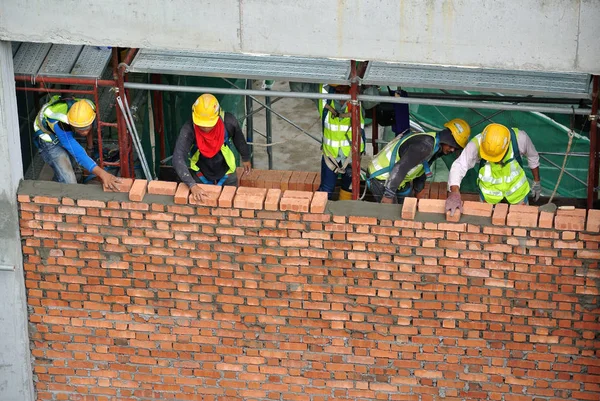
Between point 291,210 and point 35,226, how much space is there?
233 cm

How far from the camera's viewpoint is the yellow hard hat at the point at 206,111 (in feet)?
32.9

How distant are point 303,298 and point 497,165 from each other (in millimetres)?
2068

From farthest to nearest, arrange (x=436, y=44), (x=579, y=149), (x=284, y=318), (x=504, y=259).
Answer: (x=579, y=149) → (x=284, y=318) → (x=504, y=259) → (x=436, y=44)

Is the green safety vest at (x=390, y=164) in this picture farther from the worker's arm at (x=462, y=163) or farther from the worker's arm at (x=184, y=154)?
the worker's arm at (x=184, y=154)

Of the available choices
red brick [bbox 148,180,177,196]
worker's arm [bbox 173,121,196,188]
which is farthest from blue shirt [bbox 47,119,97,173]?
worker's arm [bbox 173,121,196,188]

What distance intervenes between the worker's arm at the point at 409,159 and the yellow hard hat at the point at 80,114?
2684 millimetres

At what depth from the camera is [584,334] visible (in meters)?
9.99

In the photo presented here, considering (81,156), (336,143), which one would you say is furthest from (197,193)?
(336,143)

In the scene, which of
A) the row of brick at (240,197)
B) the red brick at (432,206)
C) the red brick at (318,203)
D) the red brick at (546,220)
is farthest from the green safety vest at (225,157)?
the red brick at (546,220)

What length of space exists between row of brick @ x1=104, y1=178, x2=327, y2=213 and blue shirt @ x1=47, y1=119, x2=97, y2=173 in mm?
353

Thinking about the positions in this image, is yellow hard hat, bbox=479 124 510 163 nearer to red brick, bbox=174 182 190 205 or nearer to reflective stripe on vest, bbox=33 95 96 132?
red brick, bbox=174 182 190 205

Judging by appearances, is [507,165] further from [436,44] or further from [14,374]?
[14,374]

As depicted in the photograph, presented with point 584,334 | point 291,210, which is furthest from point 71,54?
point 584,334

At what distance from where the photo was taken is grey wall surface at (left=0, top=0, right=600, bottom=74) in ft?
29.3
